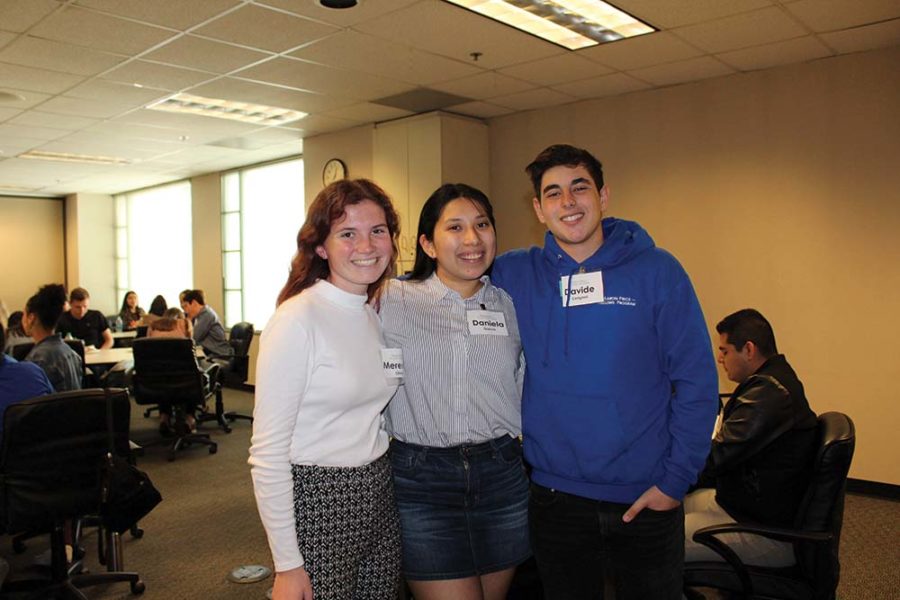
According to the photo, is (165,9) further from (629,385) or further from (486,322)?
(629,385)

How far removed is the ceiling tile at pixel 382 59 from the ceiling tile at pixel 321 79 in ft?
0.46

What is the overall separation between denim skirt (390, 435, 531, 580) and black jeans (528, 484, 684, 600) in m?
0.14

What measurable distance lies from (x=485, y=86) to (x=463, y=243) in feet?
12.8

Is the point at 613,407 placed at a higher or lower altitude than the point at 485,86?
lower

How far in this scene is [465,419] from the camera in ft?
5.62

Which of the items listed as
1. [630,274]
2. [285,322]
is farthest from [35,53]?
[630,274]

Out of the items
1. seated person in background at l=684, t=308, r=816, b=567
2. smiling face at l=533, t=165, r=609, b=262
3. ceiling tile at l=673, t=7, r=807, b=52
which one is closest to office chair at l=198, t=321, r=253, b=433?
ceiling tile at l=673, t=7, r=807, b=52

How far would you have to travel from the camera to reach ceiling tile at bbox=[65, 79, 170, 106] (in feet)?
17.1

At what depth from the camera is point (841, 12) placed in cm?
382

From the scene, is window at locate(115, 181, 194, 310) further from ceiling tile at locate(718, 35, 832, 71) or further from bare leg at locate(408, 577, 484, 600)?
bare leg at locate(408, 577, 484, 600)

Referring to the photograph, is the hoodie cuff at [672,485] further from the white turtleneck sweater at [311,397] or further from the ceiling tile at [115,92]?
the ceiling tile at [115,92]

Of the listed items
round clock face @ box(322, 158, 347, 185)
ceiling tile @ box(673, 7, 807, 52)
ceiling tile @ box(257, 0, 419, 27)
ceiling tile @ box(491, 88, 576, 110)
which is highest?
ceiling tile @ box(491, 88, 576, 110)

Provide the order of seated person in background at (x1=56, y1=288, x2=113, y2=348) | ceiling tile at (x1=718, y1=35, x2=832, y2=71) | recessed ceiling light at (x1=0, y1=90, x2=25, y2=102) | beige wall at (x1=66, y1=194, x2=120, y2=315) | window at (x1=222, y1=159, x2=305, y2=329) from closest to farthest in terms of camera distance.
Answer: ceiling tile at (x1=718, y1=35, x2=832, y2=71) < recessed ceiling light at (x1=0, y1=90, x2=25, y2=102) < seated person in background at (x1=56, y1=288, x2=113, y2=348) < window at (x1=222, y1=159, x2=305, y2=329) < beige wall at (x1=66, y1=194, x2=120, y2=315)

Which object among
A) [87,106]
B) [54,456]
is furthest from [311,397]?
[87,106]
